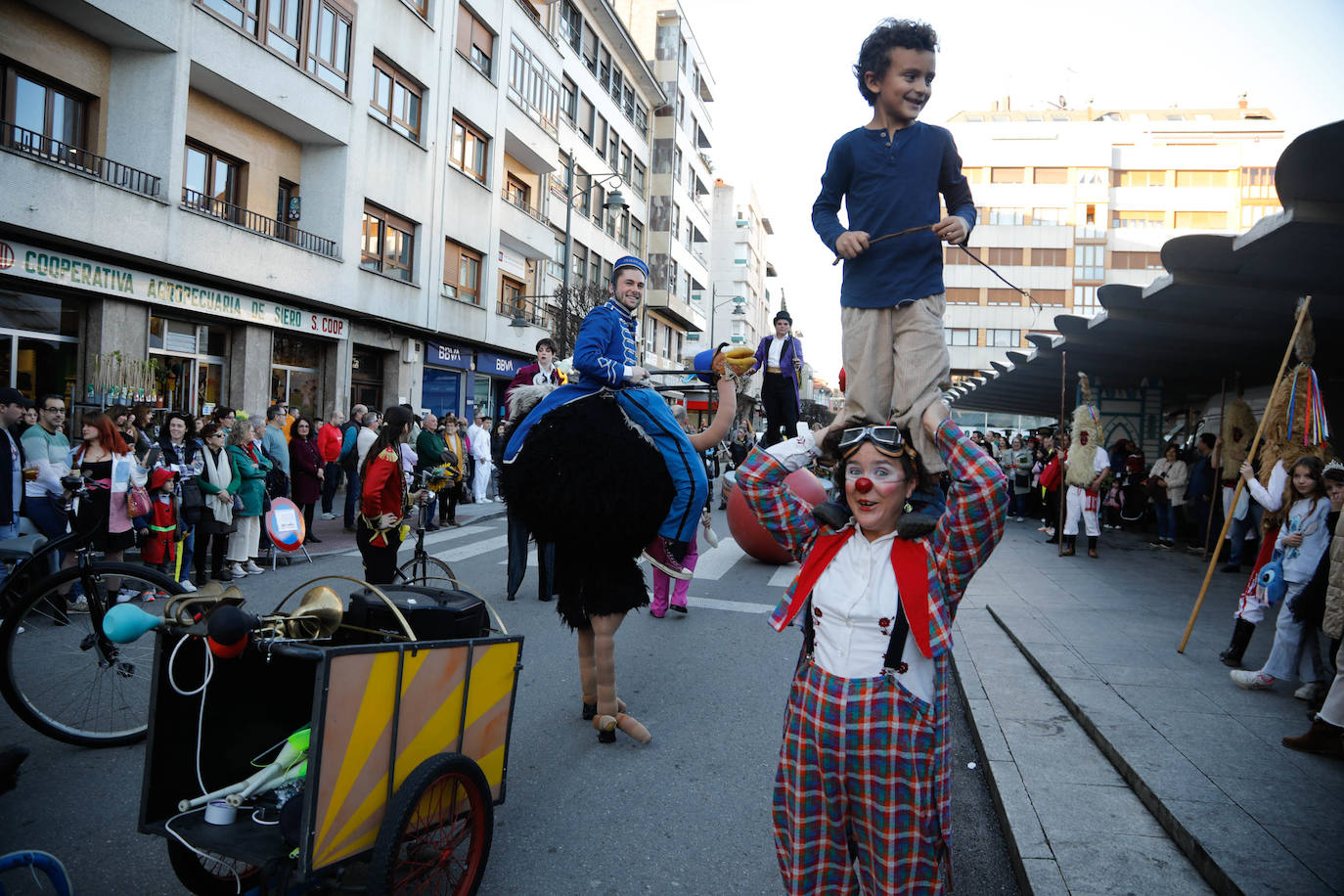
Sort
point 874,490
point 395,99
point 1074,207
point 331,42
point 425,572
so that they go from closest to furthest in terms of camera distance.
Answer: point 874,490
point 425,572
point 331,42
point 395,99
point 1074,207

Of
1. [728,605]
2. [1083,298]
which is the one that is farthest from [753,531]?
[1083,298]

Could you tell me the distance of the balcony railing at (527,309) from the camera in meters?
28.4

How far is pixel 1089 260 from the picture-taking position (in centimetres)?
5644

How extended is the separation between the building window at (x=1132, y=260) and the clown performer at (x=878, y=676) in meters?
62.3

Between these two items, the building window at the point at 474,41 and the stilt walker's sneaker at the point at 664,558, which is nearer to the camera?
the stilt walker's sneaker at the point at 664,558

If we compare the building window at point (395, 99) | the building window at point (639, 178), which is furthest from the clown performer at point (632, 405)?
the building window at point (639, 178)

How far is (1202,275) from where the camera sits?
8016 mm

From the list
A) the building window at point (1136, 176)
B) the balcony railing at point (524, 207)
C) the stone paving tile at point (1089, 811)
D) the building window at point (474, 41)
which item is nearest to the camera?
the stone paving tile at point (1089, 811)

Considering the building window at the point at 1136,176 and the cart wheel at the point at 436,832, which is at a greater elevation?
the building window at the point at 1136,176

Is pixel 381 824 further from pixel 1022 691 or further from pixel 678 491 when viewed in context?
pixel 1022 691

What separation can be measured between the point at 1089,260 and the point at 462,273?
4636cm

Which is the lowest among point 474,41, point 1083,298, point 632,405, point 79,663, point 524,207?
point 79,663

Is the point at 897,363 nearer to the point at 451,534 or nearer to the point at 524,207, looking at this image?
the point at 451,534

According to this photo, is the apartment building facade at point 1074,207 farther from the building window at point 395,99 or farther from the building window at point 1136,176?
the building window at point 395,99
